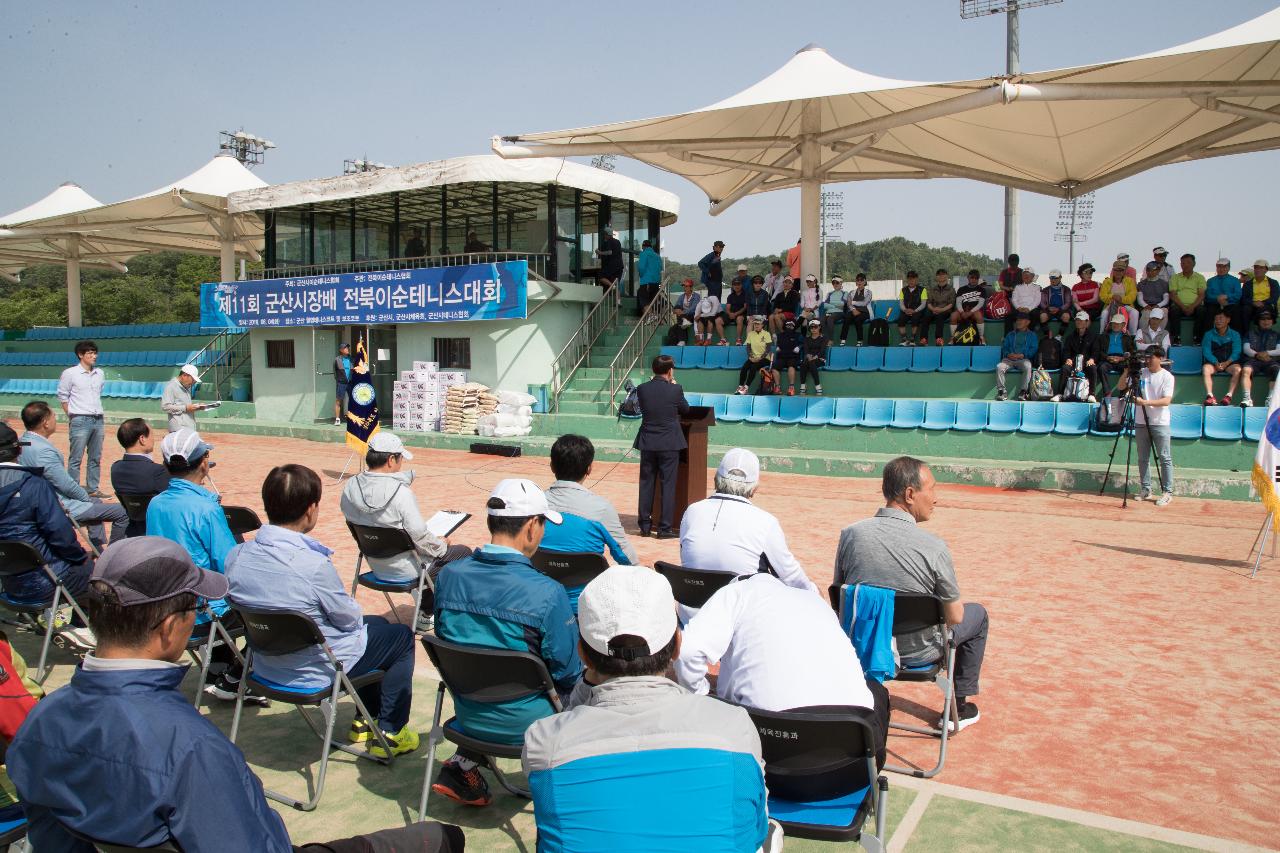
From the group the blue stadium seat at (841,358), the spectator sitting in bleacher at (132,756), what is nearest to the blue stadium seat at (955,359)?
the blue stadium seat at (841,358)

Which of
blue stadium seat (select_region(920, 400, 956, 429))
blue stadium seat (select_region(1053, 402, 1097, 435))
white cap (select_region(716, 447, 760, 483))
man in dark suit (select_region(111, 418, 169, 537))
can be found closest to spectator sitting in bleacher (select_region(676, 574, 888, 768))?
white cap (select_region(716, 447, 760, 483))

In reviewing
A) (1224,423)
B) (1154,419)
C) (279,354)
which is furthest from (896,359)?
(279,354)

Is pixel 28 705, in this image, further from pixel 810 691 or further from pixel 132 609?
pixel 810 691

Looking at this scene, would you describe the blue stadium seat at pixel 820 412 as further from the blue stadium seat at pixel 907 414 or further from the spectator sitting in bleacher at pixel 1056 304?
the spectator sitting in bleacher at pixel 1056 304

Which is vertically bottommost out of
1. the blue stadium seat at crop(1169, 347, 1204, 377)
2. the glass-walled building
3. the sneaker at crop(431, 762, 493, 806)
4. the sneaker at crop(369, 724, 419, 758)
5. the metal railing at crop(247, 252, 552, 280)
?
the sneaker at crop(369, 724, 419, 758)

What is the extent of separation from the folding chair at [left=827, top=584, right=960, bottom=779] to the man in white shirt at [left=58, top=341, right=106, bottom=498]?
379 inches

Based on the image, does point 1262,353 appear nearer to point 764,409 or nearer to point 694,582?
point 764,409

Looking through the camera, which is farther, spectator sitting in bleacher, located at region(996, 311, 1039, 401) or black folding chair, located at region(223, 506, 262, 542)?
spectator sitting in bleacher, located at region(996, 311, 1039, 401)

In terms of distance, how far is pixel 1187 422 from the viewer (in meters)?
12.2

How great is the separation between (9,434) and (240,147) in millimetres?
44297

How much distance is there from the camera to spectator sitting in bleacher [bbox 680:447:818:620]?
174 inches

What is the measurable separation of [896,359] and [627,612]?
14.0m

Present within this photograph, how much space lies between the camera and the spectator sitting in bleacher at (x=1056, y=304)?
46.2ft

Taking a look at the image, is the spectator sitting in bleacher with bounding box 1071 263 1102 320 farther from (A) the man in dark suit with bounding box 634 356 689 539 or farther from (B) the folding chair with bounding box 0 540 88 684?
(B) the folding chair with bounding box 0 540 88 684
